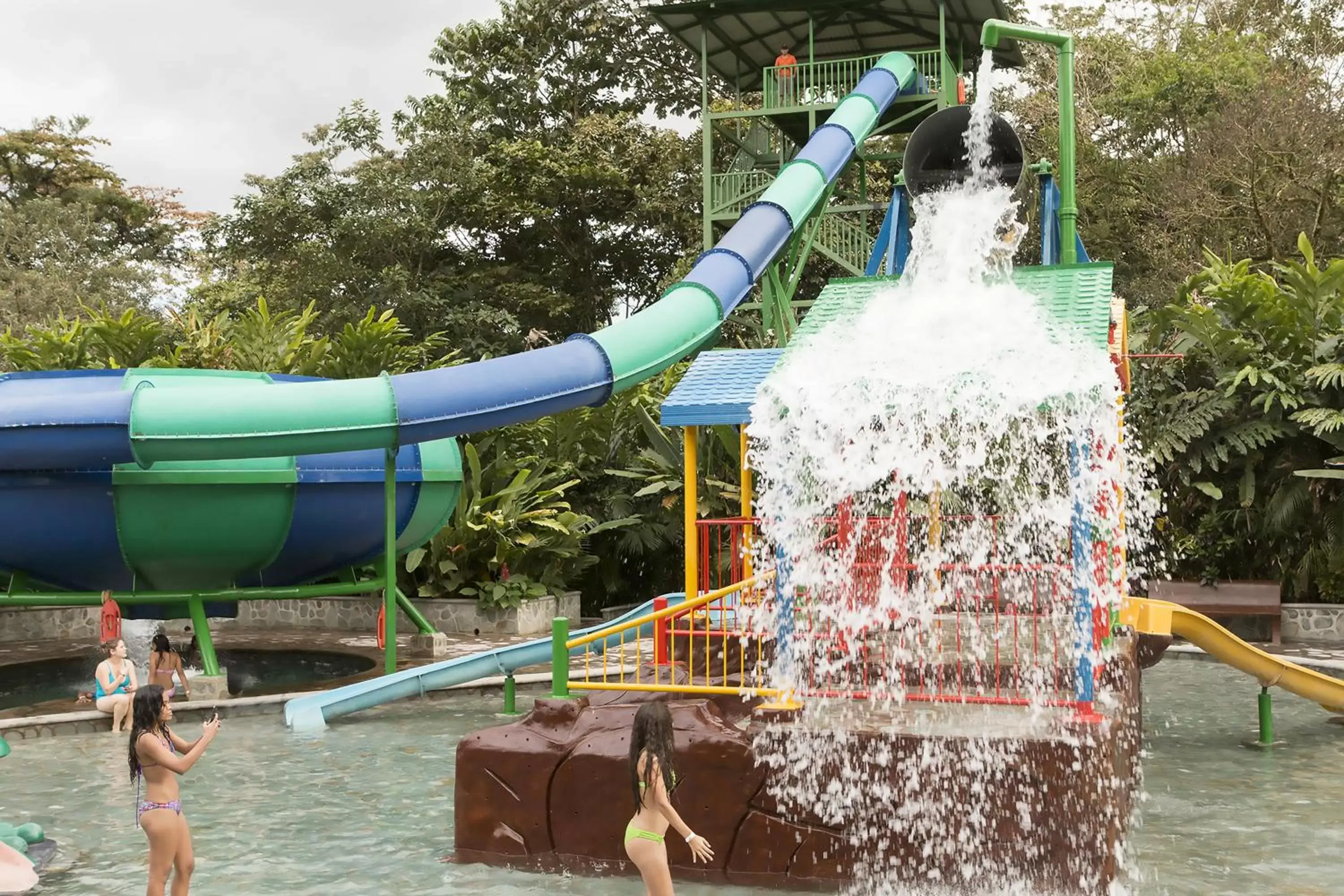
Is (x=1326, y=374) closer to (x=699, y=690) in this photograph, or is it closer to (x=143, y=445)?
(x=699, y=690)

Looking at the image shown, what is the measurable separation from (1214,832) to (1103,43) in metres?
26.8

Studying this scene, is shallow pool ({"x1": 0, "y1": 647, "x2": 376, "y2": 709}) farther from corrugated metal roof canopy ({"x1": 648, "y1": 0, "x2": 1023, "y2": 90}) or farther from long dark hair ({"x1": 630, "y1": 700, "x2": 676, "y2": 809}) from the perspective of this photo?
corrugated metal roof canopy ({"x1": 648, "y1": 0, "x2": 1023, "y2": 90})

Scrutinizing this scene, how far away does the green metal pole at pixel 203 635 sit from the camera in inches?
469

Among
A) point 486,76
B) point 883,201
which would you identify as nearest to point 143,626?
point 883,201

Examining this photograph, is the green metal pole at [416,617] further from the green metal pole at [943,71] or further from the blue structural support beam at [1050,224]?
the green metal pole at [943,71]

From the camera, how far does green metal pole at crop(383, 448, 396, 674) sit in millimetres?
12016

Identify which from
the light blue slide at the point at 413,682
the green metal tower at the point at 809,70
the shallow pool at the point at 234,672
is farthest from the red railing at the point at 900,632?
the green metal tower at the point at 809,70

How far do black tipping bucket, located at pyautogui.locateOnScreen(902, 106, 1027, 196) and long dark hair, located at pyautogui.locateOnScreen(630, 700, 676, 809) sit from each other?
561cm

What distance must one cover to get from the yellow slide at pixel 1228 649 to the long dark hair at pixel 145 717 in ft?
18.9

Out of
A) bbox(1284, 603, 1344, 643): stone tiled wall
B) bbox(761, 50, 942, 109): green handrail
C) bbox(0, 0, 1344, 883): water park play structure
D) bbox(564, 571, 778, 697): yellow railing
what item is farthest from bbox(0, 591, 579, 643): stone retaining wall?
bbox(761, 50, 942, 109): green handrail

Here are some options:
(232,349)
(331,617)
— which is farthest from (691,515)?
(232,349)

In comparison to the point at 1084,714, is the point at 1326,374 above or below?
above

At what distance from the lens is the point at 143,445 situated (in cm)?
1055

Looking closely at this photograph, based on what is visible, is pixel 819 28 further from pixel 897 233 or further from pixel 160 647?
pixel 160 647
